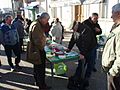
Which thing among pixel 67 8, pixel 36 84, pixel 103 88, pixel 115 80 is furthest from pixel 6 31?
pixel 67 8

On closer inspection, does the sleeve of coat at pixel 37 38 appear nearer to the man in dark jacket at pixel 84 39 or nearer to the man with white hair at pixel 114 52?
the man in dark jacket at pixel 84 39

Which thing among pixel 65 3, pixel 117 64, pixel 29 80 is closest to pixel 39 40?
pixel 29 80

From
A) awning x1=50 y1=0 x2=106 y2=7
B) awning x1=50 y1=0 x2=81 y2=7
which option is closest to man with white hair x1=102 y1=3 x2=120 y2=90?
awning x1=50 y1=0 x2=106 y2=7

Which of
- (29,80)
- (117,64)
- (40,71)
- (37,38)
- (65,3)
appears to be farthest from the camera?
(65,3)

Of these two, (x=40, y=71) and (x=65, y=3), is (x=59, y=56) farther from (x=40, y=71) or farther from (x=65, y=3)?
(x=65, y=3)

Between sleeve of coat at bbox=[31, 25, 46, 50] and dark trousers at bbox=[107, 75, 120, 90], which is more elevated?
sleeve of coat at bbox=[31, 25, 46, 50]

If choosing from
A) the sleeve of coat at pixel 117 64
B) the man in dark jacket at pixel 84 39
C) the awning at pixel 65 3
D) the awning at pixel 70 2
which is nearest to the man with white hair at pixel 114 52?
the sleeve of coat at pixel 117 64

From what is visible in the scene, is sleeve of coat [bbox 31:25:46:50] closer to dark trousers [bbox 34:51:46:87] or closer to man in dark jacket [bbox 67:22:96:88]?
dark trousers [bbox 34:51:46:87]

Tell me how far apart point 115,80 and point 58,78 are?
11.0ft

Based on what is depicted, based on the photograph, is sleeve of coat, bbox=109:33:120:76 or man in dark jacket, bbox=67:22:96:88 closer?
sleeve of coat, bbox=109:33:120:76

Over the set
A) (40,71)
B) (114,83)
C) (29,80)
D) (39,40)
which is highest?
(39,40)

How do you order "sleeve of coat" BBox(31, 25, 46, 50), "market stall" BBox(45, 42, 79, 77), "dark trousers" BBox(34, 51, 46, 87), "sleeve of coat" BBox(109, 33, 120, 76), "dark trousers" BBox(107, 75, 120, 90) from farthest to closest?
"market stall" BBox(45, 42, 79, 77)
"dark trousers" BBox(34, 51, 46, 87)
"sleeve of coat" BBox(31, 25, 46, 50)
"dark trousers" BBox(107, 75, 120, 90)
"sleeve of coat" BBox(109, 33, 120, 76)

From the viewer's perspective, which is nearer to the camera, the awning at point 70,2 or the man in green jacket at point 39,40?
the man in green jacket at point 39,40

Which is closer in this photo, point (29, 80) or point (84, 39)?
point (84, 39)
